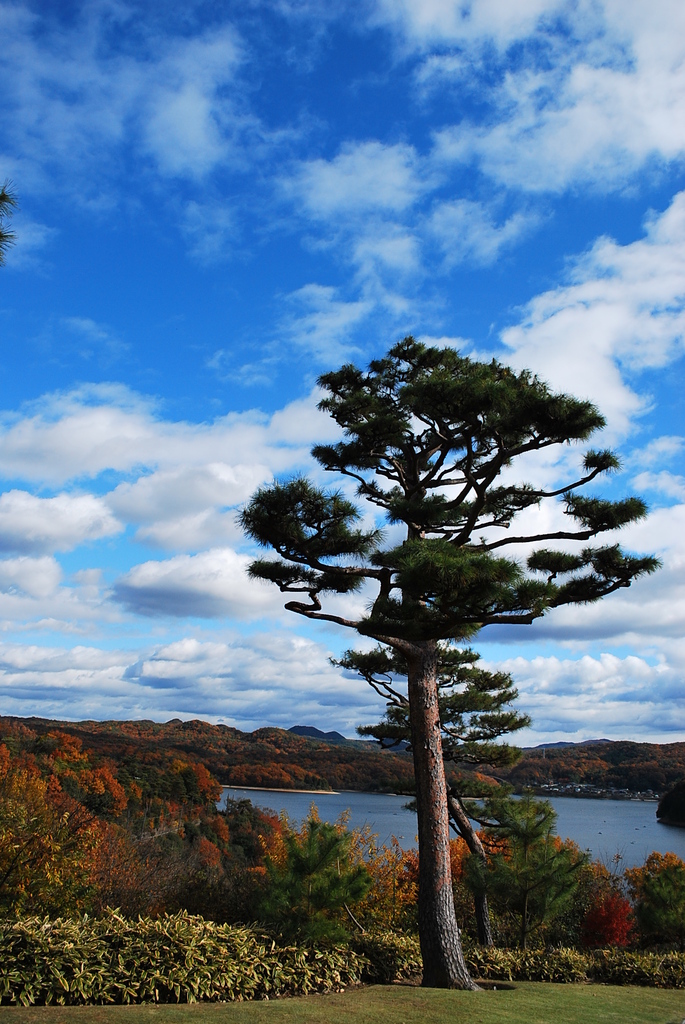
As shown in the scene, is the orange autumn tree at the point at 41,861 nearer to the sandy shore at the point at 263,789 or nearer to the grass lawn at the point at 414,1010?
the grass lawn at the point at 414,1010

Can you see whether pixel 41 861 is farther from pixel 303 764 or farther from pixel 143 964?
pixel 303 764

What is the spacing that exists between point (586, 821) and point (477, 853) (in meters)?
44.7

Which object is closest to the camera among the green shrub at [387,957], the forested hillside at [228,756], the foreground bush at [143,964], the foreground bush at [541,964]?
the foreground bush at [143,964]

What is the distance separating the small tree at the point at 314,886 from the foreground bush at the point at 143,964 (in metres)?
0.50

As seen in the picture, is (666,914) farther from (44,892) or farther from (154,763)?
(154,763)

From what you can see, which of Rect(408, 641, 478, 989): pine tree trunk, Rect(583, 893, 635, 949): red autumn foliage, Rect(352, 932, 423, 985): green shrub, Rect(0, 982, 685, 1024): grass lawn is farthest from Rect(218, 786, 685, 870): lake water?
Rect(0, 982, 685, 1024): grass lawn

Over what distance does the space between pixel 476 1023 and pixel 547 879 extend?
5.24 metres

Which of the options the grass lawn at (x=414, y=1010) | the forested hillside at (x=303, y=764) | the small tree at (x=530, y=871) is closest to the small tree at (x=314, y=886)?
the grass lawn at (x=414, y=1010)

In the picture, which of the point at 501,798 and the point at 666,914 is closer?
the point at 666,914

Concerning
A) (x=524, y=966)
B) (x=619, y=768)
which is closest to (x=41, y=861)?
(x=524, y=966)

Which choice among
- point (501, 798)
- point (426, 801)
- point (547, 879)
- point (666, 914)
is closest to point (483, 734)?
point (501, 798)

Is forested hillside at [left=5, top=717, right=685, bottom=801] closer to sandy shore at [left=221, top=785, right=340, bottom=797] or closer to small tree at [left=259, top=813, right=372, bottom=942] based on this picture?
sandy shore at [left=221, top=785, right=340, bottom=797]

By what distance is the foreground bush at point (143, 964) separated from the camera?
16.8ft

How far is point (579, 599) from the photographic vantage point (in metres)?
7.37
